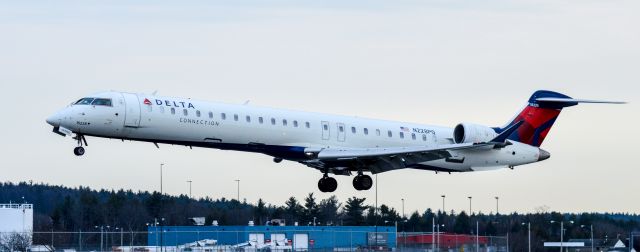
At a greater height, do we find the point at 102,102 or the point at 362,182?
the point at 102,102

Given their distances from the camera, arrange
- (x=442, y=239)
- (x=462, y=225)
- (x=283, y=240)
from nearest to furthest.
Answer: (x=442, y=239) → (x=283, y=240) → (x=462, y=225)

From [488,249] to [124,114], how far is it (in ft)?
94.0

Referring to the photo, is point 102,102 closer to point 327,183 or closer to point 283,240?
point 327,183

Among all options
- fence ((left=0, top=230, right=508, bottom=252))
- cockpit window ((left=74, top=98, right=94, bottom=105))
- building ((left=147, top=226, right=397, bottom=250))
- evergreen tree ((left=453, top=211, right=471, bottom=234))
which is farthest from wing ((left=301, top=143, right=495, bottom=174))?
evergreen tree ((left=453, top=211, right=471, bottom=234))

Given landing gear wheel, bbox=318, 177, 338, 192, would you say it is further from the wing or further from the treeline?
the treeline

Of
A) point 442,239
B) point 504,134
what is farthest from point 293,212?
point 504,134

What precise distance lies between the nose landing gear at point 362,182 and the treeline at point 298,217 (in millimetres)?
33366

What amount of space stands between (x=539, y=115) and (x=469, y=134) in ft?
18.7

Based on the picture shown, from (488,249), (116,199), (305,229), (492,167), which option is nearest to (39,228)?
(116,199)

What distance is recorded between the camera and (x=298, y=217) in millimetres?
110500

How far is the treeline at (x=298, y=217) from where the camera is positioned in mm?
102375

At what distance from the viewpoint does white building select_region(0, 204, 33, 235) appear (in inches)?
3467

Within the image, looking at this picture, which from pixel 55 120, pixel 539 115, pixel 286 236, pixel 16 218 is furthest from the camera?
pixel 286 236

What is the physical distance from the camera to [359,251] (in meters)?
77.1
